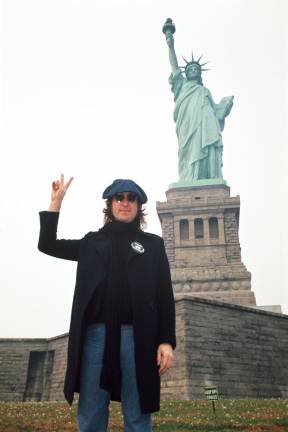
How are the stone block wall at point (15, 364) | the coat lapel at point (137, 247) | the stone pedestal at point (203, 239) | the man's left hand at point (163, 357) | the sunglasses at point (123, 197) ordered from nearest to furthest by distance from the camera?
the man's left hand at point (163, 357)
the coat lapel at point (137, 247)
the sunglasses at point (123, 197)
the stone block wall at point (15, 364)
the stone pedestal at point (203, 239)

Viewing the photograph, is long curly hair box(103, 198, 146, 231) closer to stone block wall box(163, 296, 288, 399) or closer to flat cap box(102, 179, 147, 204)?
flat cap box(102, 179, 147, 204)

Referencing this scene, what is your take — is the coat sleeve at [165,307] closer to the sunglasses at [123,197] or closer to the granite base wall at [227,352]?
the sunglasses at [123,197]

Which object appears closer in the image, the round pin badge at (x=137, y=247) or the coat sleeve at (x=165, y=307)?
the coat sleeve at (x=165, y=307)

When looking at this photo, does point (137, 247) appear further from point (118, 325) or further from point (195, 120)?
point (195, 120)

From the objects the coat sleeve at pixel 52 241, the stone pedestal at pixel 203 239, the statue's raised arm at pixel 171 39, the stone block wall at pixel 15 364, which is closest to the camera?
the coat sleeve at pixel 52 241

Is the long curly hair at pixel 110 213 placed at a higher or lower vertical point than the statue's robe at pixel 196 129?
lower

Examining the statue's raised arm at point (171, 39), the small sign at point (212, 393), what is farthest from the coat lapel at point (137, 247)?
the statue's raised arm at point (171, 39)

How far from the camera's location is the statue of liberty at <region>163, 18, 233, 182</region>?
40.7 meters

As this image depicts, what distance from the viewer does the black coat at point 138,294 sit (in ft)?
10.4

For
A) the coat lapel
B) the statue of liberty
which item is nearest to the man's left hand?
the coat lapel

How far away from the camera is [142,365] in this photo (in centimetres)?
315

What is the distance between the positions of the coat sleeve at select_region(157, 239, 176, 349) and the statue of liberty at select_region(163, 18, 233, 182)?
36.5 metres

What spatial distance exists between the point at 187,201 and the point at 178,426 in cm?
3000

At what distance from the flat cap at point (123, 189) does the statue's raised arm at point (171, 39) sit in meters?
42.3
